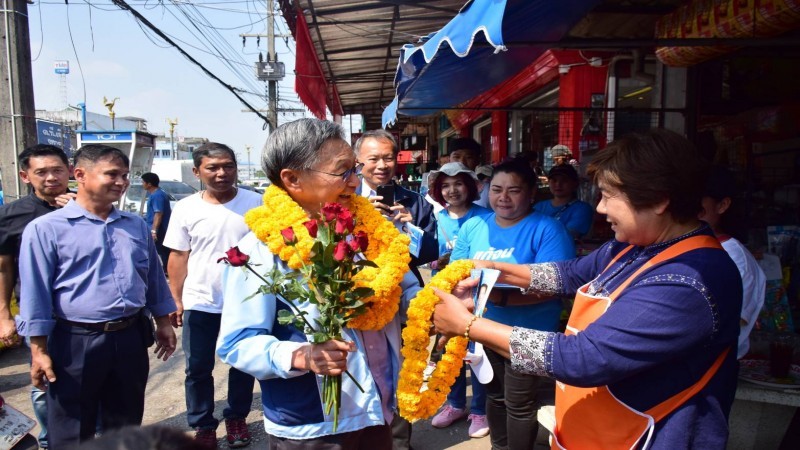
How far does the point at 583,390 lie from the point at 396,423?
1725mm

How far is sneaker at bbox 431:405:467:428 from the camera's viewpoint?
3756 mm

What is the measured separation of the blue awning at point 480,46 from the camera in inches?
86.7

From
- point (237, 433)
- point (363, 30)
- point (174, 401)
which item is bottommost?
point (174, 401)

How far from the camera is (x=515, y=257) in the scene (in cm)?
286

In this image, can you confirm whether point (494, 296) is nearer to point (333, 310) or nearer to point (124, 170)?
point (333, 310)

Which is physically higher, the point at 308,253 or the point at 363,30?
the point at 363,30

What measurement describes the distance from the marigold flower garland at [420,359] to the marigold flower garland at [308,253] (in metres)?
0.10

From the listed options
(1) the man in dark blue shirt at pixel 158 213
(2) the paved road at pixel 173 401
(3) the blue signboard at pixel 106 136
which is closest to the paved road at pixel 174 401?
(2) the paved road at pixel 173 401

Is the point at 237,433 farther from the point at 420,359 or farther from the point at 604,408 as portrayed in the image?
the point at 604,408

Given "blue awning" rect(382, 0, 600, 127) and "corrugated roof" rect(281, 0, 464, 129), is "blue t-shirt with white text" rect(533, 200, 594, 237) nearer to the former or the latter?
"blue awning" rect(382, 0, 600, 127)

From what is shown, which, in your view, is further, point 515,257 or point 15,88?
point 15,88

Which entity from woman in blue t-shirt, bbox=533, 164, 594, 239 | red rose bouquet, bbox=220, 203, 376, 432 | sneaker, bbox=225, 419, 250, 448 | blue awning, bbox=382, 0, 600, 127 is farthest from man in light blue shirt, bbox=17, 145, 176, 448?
woman in blue t-shirt, bbox=533, 164, 594, 239

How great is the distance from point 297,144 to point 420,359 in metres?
0.87

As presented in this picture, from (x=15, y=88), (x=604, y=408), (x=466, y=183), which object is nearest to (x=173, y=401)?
(x=15, y=88)
